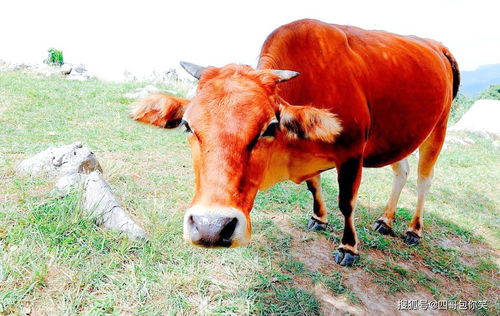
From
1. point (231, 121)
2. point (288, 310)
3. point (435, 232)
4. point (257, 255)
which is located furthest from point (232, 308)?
point (435, 232)

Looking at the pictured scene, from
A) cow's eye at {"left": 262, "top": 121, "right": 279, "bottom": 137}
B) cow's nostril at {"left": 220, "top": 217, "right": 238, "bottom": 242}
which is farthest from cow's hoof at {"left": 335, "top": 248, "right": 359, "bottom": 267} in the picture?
cow's nostril at {"left": 220, "top": 217, "right": 238, "bottom": 242}

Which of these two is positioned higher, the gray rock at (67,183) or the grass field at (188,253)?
the gray rock at (67,183)

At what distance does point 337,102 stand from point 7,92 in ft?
25.7

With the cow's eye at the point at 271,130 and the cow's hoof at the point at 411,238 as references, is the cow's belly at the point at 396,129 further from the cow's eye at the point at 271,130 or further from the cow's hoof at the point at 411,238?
the cow's eye at the point at 271,130

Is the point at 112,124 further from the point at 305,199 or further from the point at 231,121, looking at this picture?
the point at 231,121

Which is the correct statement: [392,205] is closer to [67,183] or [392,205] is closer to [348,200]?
[348,200]

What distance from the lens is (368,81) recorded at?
3398 millimetres

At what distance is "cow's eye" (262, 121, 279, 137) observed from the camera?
2238mm

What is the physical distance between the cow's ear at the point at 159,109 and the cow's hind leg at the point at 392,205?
3.00 m

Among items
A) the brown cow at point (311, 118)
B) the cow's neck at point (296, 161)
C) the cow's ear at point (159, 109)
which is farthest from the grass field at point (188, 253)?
the cow's neck at point (296, 161)

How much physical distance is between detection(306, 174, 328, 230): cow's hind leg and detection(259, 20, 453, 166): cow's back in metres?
0.64

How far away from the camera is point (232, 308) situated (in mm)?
2611

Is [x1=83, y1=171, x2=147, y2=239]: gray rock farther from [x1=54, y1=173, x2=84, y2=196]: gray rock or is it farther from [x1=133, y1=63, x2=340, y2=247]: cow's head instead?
[x1=133, y1=63, x2=340, y2=247]: cow's head

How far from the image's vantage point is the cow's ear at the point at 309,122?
2.35m
